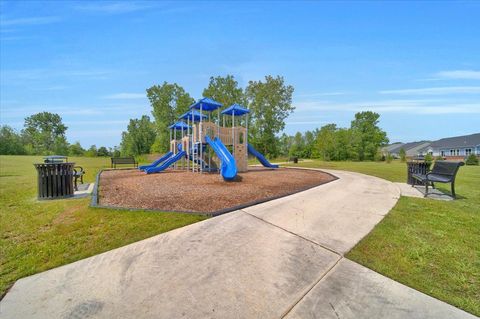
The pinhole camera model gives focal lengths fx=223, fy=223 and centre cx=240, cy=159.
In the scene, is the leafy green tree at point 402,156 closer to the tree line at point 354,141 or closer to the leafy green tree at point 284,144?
the tree line at point 354,141

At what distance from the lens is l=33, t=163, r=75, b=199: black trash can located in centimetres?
640

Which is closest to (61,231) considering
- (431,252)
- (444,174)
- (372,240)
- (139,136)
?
(372,240)

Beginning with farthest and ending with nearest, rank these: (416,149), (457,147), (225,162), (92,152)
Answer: (416,149) < (92,152) < (457,147) < (225,162)

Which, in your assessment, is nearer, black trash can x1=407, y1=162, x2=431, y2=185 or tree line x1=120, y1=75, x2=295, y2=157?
black trash can x1=407, y1=162, x2=431, y2=185

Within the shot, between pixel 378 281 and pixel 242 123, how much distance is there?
3487 cm

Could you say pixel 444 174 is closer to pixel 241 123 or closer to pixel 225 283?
pixel 225 283

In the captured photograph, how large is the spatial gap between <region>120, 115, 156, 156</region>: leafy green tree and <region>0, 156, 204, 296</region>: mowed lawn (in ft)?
144

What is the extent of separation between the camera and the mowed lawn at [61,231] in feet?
10.0

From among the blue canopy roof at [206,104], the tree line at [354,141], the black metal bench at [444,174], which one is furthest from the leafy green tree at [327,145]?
the black metal bench at [444,174]

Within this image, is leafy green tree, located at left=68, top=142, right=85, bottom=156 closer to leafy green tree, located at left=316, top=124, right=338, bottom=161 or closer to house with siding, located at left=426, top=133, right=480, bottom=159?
leafy green tree, located at left=316, top=124, right=338, bottom=161

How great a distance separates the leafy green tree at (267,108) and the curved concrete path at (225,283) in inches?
1247

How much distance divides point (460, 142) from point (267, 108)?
46858 mm

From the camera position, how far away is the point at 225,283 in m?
2.53

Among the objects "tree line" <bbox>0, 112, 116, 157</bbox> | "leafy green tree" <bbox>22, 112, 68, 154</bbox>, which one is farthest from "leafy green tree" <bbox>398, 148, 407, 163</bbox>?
"leafy green tree" <bbox>22, 112, 68, 154</bbox>
